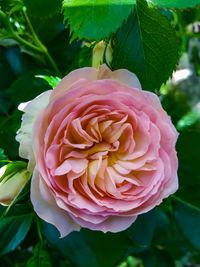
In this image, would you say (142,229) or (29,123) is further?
(142,229)

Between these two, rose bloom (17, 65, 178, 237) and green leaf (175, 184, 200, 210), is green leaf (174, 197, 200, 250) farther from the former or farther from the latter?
rose bloom (17, 65, 178, 237)

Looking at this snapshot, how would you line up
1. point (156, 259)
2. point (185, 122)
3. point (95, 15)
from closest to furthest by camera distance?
point (95, 15)
point (185, 122)
point (156, 259)

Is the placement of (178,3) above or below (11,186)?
above

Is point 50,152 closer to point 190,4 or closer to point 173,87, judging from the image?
point 190,4

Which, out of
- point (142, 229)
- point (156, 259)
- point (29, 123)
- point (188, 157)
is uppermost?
point (29, 123)

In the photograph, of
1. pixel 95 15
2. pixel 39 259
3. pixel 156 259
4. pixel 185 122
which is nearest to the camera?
pixel 95 15

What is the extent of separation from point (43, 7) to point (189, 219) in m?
0.33

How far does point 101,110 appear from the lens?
31 cm

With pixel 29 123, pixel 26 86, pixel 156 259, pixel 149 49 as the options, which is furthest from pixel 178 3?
pixel 156 259

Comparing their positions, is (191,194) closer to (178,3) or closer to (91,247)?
(91,247)

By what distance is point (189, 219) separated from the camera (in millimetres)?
516

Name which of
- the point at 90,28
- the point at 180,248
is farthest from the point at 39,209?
the point at 180,248

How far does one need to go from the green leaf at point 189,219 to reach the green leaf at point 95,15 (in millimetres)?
299

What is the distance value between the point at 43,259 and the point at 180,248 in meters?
0.54
